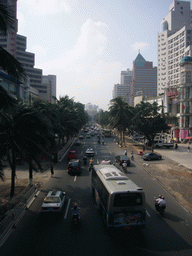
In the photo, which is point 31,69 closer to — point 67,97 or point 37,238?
point 67,97

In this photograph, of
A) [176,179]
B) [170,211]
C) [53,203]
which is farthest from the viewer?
[176,179]

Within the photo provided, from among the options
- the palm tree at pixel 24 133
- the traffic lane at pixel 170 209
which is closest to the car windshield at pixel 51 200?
the palm tree at pixel 24 133

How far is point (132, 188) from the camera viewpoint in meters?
10.9

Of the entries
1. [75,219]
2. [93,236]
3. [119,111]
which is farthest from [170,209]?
[119,111]

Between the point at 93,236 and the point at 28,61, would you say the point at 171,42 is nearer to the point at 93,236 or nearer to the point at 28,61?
the point at 28,61

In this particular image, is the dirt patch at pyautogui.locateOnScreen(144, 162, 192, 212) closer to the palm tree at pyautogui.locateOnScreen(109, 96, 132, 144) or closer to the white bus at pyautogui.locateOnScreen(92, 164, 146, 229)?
the white bus at pyautogui.locateOnScreen(92, 164, 146, 229)

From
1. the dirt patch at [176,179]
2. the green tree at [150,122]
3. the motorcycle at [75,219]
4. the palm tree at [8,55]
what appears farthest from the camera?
the green tree at [150,122]

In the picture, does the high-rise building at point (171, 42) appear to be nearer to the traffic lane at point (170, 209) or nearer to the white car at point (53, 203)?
the traffic lane at point (170, 209)

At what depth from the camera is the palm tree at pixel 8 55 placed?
8125 millimetres

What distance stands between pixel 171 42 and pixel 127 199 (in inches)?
4393

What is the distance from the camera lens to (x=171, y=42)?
342ft

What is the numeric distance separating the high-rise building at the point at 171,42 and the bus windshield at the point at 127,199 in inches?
3902

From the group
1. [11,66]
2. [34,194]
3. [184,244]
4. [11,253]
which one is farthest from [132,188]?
[34,194]

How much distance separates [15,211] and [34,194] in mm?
4172
